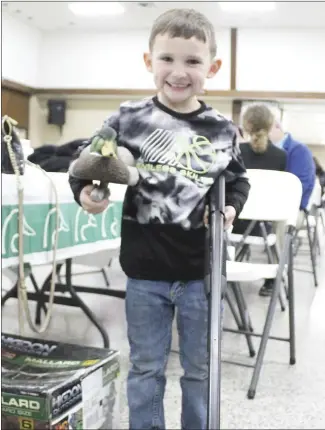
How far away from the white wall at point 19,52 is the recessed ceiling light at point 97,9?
59 millimetres

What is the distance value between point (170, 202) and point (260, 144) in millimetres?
124

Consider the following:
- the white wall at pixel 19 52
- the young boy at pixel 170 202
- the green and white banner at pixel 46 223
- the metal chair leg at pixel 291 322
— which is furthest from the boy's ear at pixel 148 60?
the green and white banner at pixel 46 223

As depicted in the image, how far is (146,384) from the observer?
660mm

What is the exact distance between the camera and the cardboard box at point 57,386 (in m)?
0.77

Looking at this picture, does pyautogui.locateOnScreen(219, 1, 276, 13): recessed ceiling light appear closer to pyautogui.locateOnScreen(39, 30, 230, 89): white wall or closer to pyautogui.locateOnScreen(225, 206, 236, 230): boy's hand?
pyautogui.locateOnScreen(39, 30, 230, 89): white wall

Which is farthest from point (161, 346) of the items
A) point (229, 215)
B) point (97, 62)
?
point (97, 62)

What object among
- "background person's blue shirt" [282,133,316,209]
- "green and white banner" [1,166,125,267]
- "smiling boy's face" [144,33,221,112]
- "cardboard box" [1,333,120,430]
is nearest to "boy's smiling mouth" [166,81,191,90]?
"smiling boy's face" [144,33,221,112]

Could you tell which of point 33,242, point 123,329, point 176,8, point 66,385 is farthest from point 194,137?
point 123,329

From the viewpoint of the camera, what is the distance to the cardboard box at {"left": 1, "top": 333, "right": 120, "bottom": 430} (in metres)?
0.77

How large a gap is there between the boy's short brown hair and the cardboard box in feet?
1.71

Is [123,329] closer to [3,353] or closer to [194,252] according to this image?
[3,353]

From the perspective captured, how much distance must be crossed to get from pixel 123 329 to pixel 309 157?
0.98 meters

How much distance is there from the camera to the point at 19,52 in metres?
0.53

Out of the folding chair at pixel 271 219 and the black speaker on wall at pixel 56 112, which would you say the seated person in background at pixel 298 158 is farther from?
the black speaker on wall at pixel 56 112
